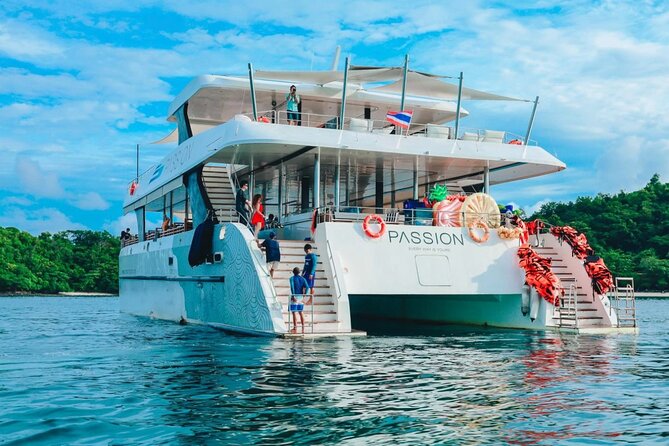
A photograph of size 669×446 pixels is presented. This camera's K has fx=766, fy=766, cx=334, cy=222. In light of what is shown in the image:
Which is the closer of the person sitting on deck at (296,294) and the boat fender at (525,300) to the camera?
the person sitting on deck at (296,294)

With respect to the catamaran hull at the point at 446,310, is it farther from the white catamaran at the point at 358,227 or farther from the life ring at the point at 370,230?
the life ring at the point at 370,230

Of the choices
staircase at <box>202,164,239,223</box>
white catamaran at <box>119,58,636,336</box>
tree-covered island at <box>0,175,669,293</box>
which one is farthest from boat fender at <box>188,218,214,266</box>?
tree-covered island at <box>0,175,669,293</box>

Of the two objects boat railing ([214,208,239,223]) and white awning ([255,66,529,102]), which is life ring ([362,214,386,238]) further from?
boat railing ([214,208,239,223])

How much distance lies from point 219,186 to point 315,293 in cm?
991

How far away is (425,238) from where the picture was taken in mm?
16188

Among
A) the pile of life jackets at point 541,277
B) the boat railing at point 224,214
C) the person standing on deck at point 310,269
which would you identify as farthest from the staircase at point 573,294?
the boat railing at point 224,214

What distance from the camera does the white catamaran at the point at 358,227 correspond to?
50.6 feet

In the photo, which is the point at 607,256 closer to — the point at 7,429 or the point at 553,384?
the point at 553,384

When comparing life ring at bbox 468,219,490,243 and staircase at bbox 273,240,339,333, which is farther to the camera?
life ring at bbox 468,219,490,243

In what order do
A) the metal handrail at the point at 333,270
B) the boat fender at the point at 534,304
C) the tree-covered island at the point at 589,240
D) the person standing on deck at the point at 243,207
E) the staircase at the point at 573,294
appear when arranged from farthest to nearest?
the tree-covered island at the point at 589,240
the person standing on deck at the point at 243,207
the boat fender at the point at 534,304
the staircase at the point at 573,294
the metal handrail at the point at 333,270

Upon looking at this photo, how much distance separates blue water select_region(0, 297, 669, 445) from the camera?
6668 millimetres

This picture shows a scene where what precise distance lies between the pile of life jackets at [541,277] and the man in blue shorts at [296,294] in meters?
5.10

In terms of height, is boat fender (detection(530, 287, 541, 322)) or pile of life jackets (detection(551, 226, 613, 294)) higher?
pile of life jackets (detection(551, 226, 613, 294))

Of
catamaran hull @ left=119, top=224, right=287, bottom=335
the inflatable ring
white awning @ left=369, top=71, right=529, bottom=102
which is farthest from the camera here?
white awning @ left=369, top=71, right=529, bottom=102
